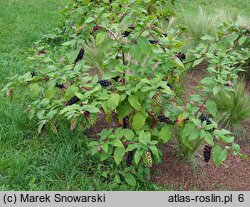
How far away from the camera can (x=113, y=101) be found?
Answer: 2848 millimetres

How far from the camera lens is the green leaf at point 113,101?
284cm

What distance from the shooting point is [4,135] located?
3.54 m

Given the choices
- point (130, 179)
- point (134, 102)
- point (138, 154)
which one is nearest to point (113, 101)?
point (134, 102)

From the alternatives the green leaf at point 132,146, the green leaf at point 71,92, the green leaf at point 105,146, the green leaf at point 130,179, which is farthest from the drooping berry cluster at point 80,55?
the green leaf at point 130,179

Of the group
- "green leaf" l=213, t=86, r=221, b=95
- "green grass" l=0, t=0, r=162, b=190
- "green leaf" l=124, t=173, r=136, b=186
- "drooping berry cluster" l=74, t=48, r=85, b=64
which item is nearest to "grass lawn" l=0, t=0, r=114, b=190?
"green grass" l=0, t=0, r=162, b=190

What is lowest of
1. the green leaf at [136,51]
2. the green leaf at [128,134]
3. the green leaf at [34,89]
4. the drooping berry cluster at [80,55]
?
the green leaf at [128,134]

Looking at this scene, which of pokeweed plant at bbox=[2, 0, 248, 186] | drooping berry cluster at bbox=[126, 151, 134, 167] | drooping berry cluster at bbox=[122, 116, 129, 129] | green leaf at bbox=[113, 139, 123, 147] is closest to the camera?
pokeweed plant at bbox=[2, 0, 248, 186]

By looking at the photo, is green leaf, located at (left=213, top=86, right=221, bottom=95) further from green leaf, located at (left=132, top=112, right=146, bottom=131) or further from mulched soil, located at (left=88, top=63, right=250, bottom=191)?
mulched soil, located at (left=88, top=63, right=250, bottom=191)

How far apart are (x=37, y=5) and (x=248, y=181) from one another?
5344 mm

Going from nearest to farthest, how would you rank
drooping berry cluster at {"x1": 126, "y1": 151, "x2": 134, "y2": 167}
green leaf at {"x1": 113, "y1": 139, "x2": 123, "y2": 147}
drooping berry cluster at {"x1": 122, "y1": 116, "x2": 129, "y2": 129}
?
green leaf at {"x1": 113, "y1": 139, "x2": 123, "y2": 147} < drooping berry cluster at {"x1": 126, "y1": 151, "x2": 134, "y2": 167} < drooping berry cluster at {"x1": 122, "y1": 116, "x2": 129, "y2": 129}

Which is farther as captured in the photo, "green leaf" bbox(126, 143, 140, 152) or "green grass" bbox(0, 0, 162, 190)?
"green grass" bbox(0, 0, 162, 190)

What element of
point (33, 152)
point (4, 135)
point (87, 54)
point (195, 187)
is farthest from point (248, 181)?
point (87, 54)

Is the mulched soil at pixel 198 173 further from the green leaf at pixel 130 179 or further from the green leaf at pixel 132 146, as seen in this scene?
the green leaf at pixel 132 146

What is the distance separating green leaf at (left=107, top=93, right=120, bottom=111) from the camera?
2.84 meters
